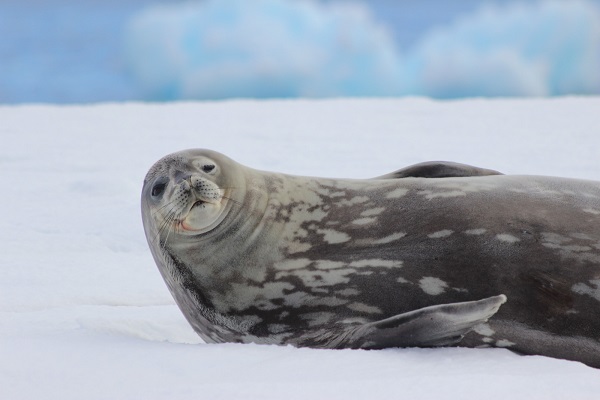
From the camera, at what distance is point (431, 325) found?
241 centimetres

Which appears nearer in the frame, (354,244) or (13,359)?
(13,359)

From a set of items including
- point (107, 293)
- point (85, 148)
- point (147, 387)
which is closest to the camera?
point (147, 387)

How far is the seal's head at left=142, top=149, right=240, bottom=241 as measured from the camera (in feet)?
9.44

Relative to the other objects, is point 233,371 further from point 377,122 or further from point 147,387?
point 377,122

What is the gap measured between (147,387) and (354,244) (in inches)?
41.0

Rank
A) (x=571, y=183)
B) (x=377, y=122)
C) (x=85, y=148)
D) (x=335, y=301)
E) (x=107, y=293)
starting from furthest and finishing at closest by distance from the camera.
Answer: (x=377, y=122) → (x=85, y=148) → (x=107, y=293) → (x=571, y=183) → (x=335, y=301)

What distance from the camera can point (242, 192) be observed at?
305cm

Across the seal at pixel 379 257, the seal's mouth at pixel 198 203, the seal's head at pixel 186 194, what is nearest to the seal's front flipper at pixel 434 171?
the seal at pixel 379 257

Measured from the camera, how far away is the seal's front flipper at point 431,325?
2396 mm

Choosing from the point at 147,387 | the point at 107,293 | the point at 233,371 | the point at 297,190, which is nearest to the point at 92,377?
the point at 147,387

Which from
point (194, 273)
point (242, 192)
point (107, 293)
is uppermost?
point (242, 192)

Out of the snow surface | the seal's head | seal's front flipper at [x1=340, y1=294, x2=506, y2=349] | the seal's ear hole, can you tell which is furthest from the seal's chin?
seal's front flipper at [x1=340, y1=294, x2=506, y2=349]

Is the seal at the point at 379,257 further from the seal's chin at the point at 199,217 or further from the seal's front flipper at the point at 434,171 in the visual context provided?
the seal's front flipper at the point at 434,171

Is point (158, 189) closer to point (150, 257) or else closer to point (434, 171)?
point (434, 171)
